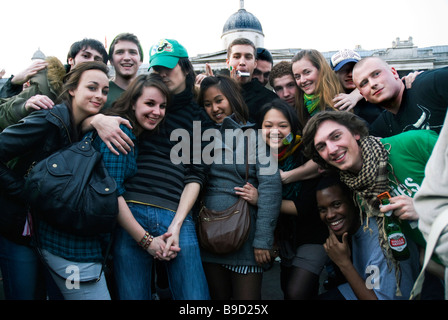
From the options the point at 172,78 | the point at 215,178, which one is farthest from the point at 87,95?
the point at 215,178

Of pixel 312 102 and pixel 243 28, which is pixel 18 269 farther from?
pixel 243 28

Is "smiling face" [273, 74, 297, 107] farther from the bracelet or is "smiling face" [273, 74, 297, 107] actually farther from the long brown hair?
the bracelet

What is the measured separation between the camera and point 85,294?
1.95 meters

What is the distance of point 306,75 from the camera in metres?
3.02

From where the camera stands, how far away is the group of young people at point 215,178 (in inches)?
82.5

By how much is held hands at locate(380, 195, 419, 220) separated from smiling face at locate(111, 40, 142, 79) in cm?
265

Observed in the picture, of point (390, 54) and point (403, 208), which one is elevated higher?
point (390, 54)

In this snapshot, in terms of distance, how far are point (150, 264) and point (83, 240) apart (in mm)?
486

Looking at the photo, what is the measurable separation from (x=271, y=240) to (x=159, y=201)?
2.74 ft

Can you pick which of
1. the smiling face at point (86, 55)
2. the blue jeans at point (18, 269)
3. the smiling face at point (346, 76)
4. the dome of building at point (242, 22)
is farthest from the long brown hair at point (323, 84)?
the dome of building at point (242, 22)

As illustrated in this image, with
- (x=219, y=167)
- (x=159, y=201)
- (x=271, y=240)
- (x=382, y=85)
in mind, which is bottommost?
(x=271, y=240)
